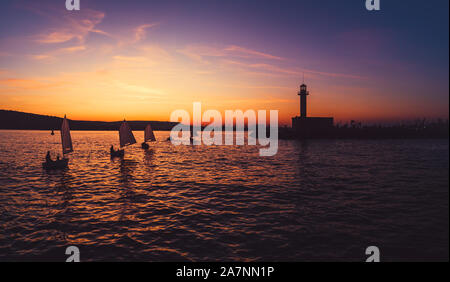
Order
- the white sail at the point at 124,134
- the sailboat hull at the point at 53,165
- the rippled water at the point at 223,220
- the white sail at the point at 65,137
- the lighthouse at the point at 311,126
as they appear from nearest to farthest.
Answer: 1. the rippled water at the point at 223,220
2. the sailboat hull at the point at 53,165
3. the white sail at the point at 65,137
4. the white sail at the point at 124,134
5. the lighthouse at the point at 311,126

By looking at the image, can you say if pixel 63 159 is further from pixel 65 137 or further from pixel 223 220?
pixel 223 220

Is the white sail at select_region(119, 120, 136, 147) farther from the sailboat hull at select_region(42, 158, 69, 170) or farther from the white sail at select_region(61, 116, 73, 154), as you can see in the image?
the sailboat hull at select_region(42, 158, 69, 170)

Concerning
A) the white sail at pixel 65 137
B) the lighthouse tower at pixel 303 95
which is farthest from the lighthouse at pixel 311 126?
the white sail at pixel 65 137

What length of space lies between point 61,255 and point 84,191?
12334 mm

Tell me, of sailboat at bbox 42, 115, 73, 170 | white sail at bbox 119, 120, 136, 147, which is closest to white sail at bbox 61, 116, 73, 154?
sailboat at bbox 42, 115, 73, 170

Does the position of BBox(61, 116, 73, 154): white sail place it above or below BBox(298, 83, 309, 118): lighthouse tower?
below

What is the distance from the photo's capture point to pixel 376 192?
2122 centimetres

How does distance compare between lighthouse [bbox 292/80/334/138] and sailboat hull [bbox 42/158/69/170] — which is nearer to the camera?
sailboat hull [bbox 42/158/69/170]

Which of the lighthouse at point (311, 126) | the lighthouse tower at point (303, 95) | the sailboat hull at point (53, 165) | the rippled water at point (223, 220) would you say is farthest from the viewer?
the lighthouse at point (311, 126)

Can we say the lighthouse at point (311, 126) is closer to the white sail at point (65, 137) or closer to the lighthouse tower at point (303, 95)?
the lighthouse tower at point (303, 95)

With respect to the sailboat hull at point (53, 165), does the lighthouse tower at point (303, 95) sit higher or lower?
higher

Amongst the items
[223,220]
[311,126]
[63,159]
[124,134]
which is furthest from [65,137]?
[311,126]

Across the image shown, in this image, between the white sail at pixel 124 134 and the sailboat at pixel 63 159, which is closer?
the sailboat at pixel 63 159
